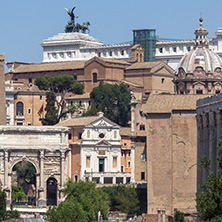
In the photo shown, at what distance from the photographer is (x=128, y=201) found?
86.1 metres

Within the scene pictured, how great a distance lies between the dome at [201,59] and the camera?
296 ft

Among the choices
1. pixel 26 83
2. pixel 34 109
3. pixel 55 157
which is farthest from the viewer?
pixel 26 83

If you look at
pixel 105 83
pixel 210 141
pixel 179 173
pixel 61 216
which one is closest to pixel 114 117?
pixel 105 83

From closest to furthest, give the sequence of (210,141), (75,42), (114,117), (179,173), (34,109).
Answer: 1. (210,141)
2. (179,173)
3. (114,117)
4. (34,109)
5. (75,42)

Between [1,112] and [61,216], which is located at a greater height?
[1,112]

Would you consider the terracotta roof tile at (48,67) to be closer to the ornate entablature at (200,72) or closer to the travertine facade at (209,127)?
the ornate entablature at (200,72)

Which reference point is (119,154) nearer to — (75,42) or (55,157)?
(55,157)

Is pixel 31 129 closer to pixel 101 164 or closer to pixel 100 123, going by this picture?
pixel 101 164

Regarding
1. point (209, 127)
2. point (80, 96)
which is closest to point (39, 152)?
point (209, 127)

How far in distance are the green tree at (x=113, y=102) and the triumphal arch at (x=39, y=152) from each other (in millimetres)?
23224

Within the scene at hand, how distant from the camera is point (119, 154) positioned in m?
106

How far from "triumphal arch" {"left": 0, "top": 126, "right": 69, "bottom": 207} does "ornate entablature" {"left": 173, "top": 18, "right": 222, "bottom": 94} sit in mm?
12834

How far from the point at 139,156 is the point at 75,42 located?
8312cm

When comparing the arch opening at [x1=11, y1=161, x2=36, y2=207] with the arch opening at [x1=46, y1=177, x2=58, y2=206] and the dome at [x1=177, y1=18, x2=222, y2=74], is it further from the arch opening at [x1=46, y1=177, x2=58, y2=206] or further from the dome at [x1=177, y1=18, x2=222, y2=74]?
the dome at [x1=177, y1=18, x2=222, y2=74]
